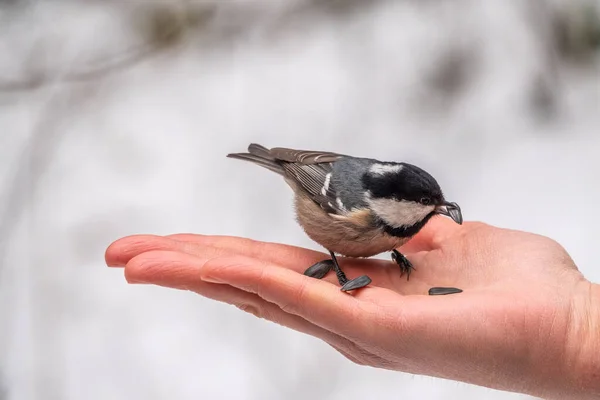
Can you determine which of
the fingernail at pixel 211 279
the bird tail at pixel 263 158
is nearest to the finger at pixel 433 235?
the bird tail at pixel 263 158

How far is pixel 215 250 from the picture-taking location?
57.6 inches

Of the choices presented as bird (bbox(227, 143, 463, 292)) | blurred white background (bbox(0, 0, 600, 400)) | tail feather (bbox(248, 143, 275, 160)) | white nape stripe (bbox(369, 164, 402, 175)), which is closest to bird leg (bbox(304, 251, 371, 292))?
bird (bbox(227, 143, 463, 292))

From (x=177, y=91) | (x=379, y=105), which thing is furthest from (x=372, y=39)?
(x=177, y=91)

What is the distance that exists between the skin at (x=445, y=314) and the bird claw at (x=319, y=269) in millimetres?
172

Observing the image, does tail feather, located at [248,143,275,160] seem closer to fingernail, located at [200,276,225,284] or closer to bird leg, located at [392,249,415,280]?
bird leg, located at [392,249,415,280]

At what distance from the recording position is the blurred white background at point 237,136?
2.06m

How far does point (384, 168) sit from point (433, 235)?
324mm

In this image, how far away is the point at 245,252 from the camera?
1.54 meters

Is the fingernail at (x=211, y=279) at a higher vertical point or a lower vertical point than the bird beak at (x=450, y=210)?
lower

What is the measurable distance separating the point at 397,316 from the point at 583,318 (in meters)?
0.37

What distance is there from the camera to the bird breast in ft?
4.76

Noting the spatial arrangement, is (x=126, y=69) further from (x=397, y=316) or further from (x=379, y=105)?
(x=397, y=316)

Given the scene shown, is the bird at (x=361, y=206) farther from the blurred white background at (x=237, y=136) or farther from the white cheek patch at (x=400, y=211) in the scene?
the blurred white background at (x=237, y=136)

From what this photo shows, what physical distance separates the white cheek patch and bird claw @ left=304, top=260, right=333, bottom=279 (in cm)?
18
